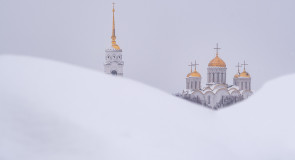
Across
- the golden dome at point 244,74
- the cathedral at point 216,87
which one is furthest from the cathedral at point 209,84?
the golden dome at point 244,74

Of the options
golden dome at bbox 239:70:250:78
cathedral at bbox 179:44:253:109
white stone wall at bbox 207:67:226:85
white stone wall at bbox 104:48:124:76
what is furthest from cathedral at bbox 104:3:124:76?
golden dome at bbox 239:70:250:78

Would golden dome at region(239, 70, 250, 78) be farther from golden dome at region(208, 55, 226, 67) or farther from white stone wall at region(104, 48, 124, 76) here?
white stone wall at region(104, 48, 124, 76)

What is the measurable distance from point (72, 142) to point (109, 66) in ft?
32.7

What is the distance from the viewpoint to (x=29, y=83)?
1.06 meters

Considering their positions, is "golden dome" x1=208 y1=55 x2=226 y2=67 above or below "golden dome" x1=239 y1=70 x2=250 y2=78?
above

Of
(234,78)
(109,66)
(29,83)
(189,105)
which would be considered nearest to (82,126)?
(29,83)

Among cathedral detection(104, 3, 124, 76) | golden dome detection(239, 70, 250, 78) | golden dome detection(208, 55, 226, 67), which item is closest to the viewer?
cathedral detection(104, 3, 124, 76)

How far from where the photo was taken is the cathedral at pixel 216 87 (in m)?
10.6

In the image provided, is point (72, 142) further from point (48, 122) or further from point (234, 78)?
point (234, 78)

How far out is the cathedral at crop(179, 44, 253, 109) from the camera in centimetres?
1062

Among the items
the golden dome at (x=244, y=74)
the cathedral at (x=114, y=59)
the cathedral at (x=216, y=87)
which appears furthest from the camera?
the golden dome at (x=244, y=74)

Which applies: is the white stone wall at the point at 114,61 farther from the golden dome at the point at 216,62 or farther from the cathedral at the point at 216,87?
the golden dome at the point at 216,62

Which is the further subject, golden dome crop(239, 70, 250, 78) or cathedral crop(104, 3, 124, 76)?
golden dome crop(239, 70, 250, 78)

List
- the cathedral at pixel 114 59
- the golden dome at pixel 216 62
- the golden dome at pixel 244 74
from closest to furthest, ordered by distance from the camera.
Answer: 1. the cathedral at pixel 114 59
2. the golden dome at pixel 216 62
3. the golden dome at pixel 244 74
